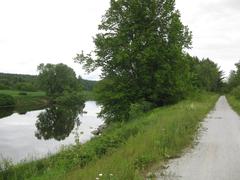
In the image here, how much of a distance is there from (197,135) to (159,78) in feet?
38.6

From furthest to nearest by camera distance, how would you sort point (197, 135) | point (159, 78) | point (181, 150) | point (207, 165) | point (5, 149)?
point (159, 78) → point (5, 149) → point (197, 135) → point (181, 150) → point (207, 165)

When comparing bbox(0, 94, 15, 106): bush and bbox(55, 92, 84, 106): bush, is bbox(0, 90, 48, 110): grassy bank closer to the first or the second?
bbox(0, 94, 15, 106): bush

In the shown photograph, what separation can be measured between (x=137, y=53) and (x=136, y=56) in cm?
28

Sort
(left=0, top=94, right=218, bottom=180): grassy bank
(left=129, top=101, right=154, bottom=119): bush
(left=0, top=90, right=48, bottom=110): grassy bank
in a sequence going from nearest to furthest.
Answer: (left=0, top=94, right=218, bottom=180): grassy bank < (left=129, top=101, right=154, bottom=119): bush < (left=0, top=90, right=48, bottom=110): grassy bank

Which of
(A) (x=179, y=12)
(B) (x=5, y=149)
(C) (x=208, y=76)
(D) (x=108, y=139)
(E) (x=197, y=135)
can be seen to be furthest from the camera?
(C) (x=208, y=76)

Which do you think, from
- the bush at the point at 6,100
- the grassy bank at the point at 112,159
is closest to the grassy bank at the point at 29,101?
the bush at the point at 6,100

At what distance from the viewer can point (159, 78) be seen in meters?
25.2

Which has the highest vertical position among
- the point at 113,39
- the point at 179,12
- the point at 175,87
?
the point at 179,12

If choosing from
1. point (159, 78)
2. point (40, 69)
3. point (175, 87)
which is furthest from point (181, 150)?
point (40, 69)

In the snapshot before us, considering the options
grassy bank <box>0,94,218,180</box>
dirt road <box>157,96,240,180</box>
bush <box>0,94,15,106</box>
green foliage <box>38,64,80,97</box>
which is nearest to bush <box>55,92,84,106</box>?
green foliage <box>38,64,80,97</box>

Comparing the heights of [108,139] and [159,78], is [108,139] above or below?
below

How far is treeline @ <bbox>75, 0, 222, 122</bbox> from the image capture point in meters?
25.4

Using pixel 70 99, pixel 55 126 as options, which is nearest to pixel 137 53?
pixel 55 126

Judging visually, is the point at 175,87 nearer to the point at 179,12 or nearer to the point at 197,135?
the point at 179,12
